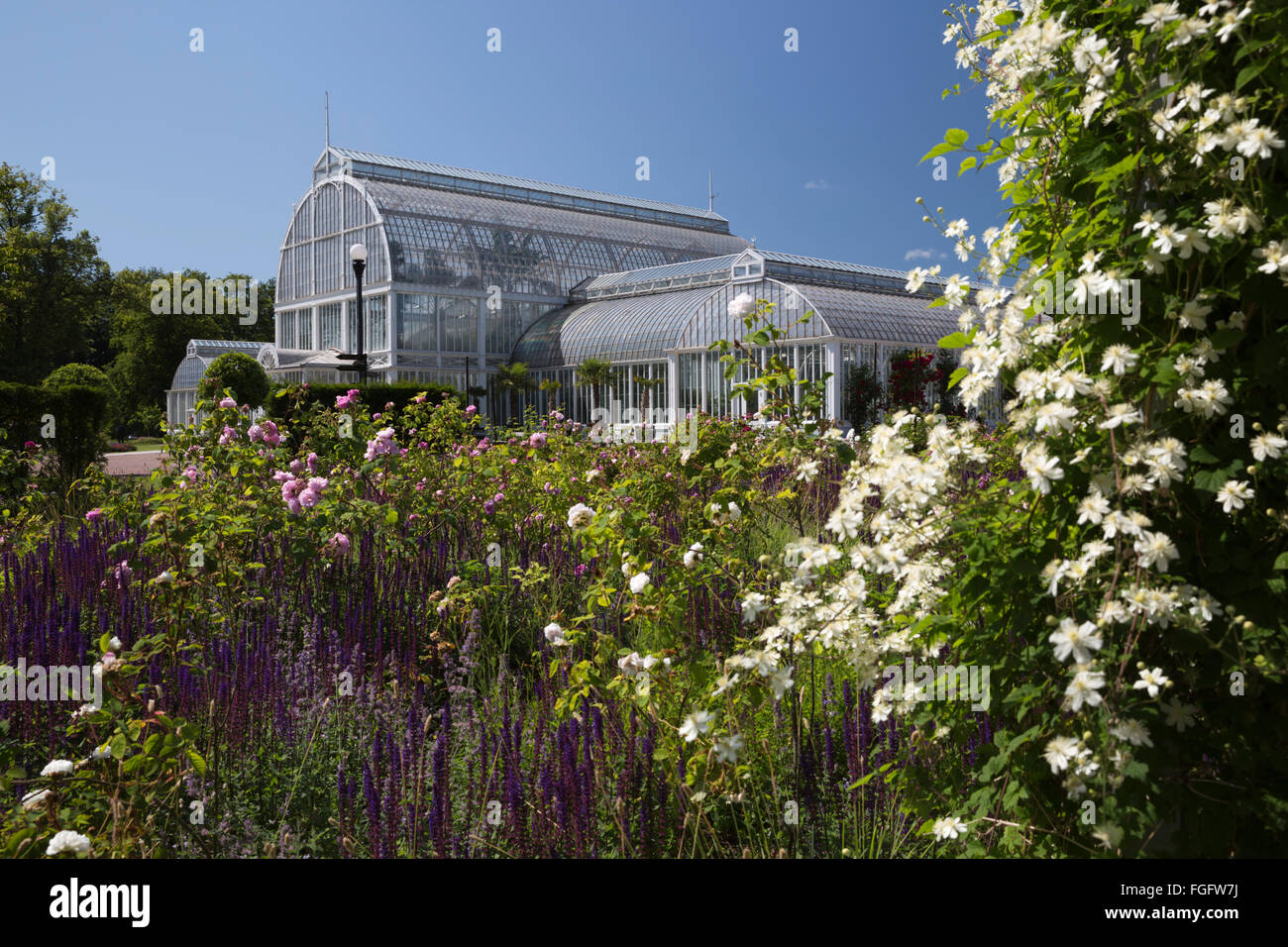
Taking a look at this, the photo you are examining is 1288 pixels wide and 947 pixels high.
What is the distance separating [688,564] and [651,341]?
2473 centimetres

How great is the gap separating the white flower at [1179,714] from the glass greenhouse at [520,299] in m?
20.1

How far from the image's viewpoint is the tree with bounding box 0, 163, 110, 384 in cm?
3009

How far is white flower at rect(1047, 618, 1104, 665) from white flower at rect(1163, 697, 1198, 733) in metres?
0.32

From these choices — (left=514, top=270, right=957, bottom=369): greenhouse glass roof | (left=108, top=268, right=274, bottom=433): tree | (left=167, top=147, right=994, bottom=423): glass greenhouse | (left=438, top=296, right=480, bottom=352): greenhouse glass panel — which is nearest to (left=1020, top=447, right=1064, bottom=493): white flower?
(left=514, top=270, right=957, bottom=369): greenhouse glass roof

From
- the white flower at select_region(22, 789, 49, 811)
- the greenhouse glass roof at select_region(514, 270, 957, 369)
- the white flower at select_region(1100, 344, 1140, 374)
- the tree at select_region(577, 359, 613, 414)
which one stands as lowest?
the white flower at select_region(22, 789, 49, 811)

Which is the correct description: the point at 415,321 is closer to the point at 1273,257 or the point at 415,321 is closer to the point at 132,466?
the point at 132,466

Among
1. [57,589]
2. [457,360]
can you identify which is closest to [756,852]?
[57,589]

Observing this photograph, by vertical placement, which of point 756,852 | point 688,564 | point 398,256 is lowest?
point 756,852

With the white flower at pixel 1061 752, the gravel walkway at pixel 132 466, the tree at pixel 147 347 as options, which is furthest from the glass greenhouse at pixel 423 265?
the white flower at pixel 1061 752

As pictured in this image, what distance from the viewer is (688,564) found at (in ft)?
9.91

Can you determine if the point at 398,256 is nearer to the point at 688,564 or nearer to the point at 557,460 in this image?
the point at 557,460

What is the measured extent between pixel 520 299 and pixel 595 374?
8.81 metres

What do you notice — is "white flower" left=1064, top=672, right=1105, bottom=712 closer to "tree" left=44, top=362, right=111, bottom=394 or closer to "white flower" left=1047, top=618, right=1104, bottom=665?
"white flower" left=1047, top=618, right=1104, bottom=665
